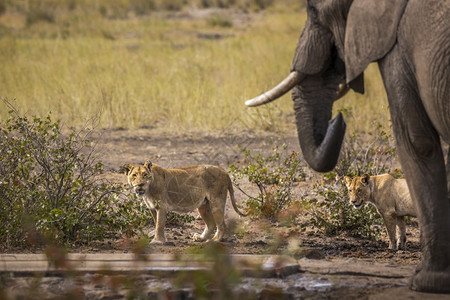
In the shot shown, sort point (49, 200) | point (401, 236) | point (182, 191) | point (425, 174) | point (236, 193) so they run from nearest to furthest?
point (425, 174), point (49, 200), point (401, 236), point (182, 191), point (236, 193)

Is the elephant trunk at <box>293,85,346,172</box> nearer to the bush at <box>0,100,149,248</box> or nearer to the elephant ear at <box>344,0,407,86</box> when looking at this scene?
the elephant ear at <box>344,0,407,86</box>

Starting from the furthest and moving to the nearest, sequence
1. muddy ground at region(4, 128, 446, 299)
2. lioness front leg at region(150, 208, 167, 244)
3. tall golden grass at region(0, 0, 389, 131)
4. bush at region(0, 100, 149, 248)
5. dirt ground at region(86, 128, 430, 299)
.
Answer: tall golden grass at region(0, 0, 389, 131), lioness front leg at region(150, 208, 167, 244), bush at region(0, 100, 149, 248), dirt ground at region(86, 128, 430, 299), muddy ground at region(4, 128, 446, 299)

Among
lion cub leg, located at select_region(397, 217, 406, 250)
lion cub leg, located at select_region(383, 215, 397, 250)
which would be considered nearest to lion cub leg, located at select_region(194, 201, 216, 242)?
lion cub leg, located at select_region(383, 215, 397, 250)

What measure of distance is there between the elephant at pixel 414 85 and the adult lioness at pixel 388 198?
176 cm

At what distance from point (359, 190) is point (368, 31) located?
2.58 m

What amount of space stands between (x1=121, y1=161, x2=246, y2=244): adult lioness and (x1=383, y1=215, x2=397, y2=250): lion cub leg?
1454 mm

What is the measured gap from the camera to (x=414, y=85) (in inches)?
217

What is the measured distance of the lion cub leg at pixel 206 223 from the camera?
8125 mm

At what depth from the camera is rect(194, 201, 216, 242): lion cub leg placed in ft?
26.7

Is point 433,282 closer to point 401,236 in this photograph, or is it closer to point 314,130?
point 314,130

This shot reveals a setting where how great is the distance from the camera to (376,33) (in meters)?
5.65

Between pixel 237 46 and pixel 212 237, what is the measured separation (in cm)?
1605

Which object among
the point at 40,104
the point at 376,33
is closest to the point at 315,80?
the point at 376,33

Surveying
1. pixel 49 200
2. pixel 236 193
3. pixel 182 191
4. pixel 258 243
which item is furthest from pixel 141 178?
pixel 236 193
